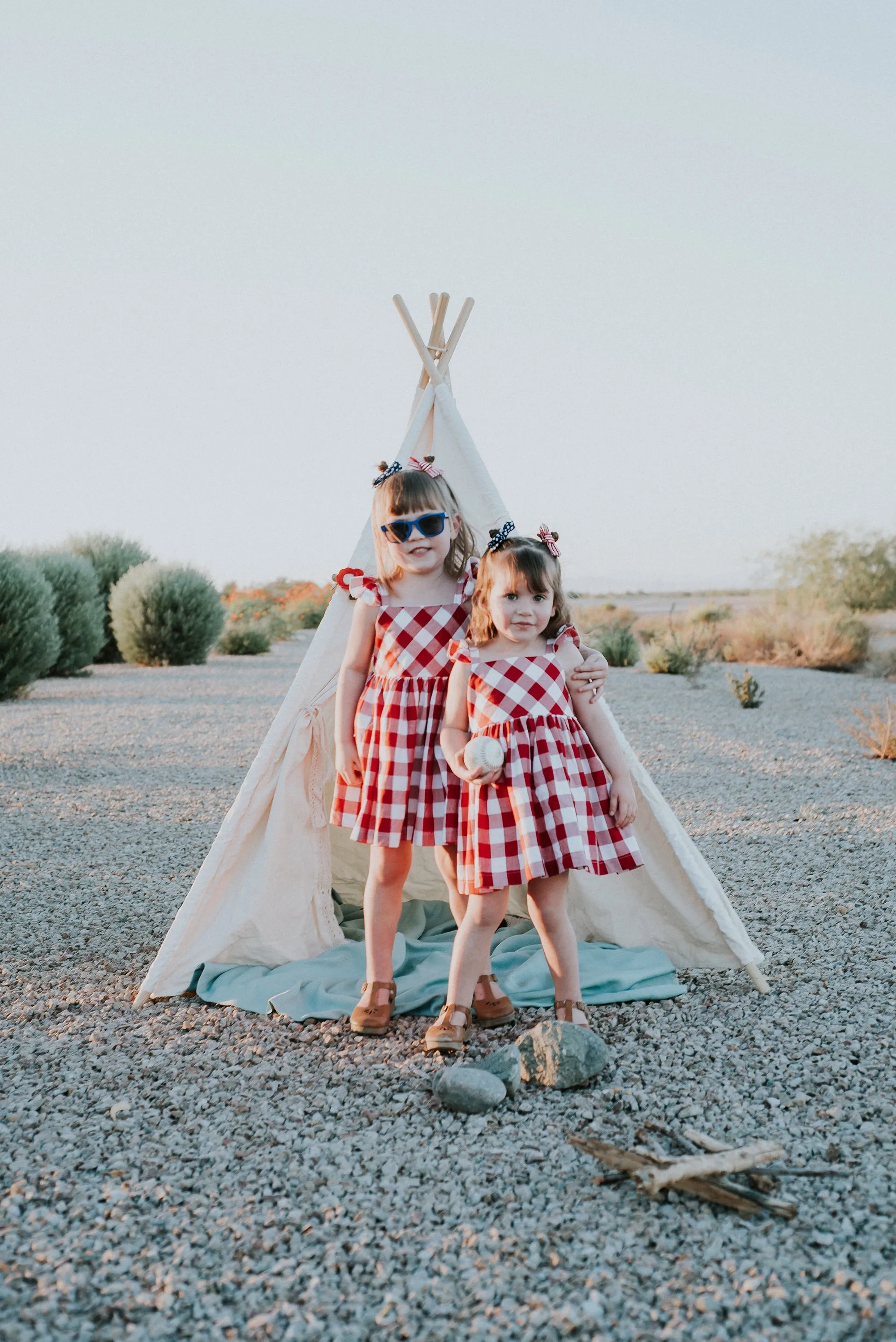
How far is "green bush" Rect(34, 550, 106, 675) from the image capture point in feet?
48.6

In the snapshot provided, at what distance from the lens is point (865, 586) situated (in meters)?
20.3

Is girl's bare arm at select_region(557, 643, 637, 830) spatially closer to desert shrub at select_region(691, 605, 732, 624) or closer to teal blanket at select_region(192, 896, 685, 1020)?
teal blanket at select_region(192, 896, 685, 1020)

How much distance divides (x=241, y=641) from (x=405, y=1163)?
1687cm

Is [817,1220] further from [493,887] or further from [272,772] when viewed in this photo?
[272,772]

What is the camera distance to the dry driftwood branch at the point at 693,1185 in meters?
2.20

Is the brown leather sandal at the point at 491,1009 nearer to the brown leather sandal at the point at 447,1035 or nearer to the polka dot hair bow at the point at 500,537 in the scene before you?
the brown leather sandal at the point at 447,1035

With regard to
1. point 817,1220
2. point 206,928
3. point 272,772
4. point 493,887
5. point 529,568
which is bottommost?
point 817,1220

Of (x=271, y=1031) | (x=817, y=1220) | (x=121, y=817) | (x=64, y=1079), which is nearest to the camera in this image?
(x=817, y=1220)

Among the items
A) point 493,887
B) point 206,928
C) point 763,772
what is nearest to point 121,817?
point 206,928

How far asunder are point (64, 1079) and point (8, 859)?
287 cm

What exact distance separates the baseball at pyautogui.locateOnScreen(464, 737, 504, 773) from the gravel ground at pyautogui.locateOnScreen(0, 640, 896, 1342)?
0.89 m

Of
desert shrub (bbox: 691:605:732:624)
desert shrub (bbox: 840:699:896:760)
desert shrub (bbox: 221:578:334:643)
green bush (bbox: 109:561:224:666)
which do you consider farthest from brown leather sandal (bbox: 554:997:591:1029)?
desert shrub (bbox: 691:605:732:624)

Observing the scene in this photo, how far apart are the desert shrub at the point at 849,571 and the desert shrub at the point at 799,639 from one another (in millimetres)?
2852

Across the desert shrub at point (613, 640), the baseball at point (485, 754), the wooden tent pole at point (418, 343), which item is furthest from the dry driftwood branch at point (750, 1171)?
the desert shrub at point (613, 640)
